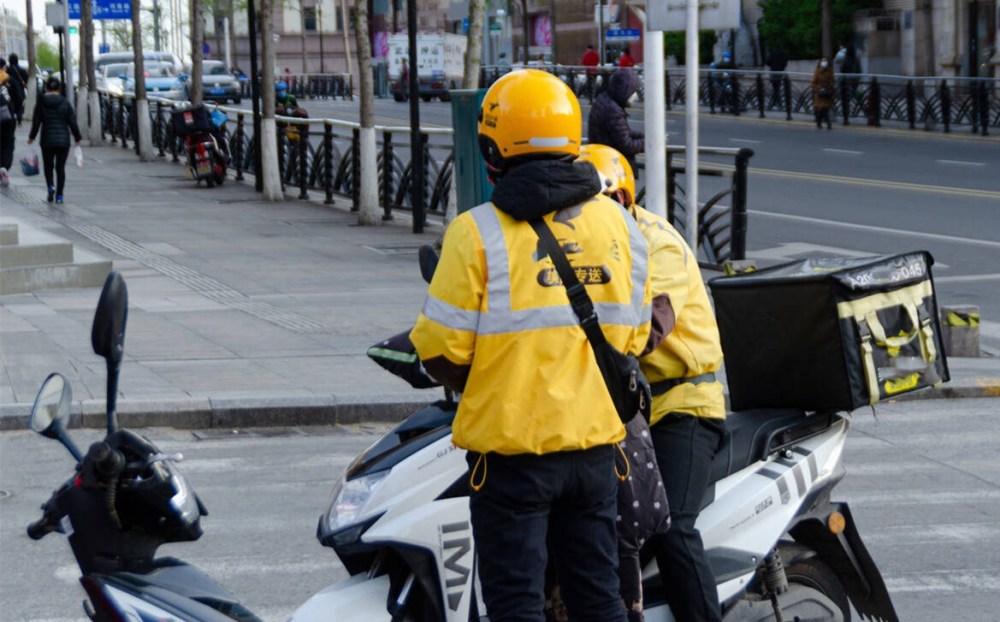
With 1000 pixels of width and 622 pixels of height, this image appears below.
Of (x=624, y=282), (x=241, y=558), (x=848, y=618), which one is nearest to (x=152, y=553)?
(x=624, y=282)

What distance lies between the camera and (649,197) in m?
13.7

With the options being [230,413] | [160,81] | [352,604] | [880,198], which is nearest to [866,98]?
[880,198]

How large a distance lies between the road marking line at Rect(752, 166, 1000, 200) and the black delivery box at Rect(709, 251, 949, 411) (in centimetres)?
1814

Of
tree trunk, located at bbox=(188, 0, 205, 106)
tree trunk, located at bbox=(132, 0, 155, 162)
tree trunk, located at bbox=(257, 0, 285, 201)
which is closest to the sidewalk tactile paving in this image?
tree trunk, located at bbox=(257, 0, 285, 201)

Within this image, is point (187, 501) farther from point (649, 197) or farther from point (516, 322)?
point (649, 197)

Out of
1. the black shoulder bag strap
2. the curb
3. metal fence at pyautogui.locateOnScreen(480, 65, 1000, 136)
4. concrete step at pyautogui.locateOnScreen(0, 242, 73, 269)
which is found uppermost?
metal fence at pyautogui.locateOnScreen(480, 65, 1000, 136)

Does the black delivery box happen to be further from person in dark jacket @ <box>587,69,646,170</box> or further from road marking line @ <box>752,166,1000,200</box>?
road marking line @ <box>752,166,1000,200</box>

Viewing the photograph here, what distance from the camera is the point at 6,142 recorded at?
25.6 m

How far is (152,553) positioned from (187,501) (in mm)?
163

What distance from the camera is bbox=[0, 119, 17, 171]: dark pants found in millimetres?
25156

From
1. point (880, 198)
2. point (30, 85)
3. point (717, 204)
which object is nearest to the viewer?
point (717, 204)

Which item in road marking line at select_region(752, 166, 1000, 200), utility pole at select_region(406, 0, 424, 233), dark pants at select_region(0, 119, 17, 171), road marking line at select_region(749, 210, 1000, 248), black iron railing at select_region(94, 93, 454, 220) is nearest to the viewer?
road marking line at select_region(749, 210, 1000, 248)

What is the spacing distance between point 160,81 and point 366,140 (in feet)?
114

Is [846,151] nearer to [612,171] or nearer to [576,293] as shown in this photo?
[612,171]
